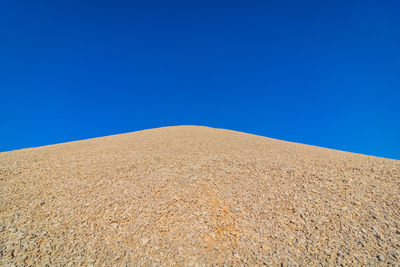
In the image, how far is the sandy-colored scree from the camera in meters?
3.52

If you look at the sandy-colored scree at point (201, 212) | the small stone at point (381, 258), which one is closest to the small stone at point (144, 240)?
the sandy-colored scree at point (201, 212)

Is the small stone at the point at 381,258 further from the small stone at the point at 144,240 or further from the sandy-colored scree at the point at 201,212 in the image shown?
the small stone at the point at 144,240

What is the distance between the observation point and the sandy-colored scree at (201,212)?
3.52m

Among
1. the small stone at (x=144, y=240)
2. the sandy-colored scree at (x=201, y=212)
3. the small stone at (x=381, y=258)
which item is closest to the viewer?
the small stone at (x=381, y=258)

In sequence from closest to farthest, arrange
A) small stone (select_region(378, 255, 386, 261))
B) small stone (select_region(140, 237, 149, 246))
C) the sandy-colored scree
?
small stone (select_region(378, 255, 386, 261)) < the sandy-colored scree < small stone (select_region(140, 237, 149, 246))

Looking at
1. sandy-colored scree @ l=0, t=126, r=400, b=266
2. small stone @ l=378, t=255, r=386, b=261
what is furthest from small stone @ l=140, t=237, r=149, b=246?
small stone @ l=378, t=255, r=386, b=261

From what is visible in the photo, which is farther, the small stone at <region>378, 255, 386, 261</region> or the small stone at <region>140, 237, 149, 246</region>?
the small stone at <region>140, 237, 149, 246</region>

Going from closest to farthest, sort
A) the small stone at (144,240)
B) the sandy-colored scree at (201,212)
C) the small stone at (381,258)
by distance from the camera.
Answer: the small stone at (381,258) → the sandy-colored scree at (201,212) → the small stone at (144,240)

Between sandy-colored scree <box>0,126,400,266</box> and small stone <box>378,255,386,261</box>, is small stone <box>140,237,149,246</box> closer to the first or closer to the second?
sandy-colored scree <box>0,126,400,266</box>

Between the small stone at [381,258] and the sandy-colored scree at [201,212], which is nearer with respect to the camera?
the small stone at [381,258]

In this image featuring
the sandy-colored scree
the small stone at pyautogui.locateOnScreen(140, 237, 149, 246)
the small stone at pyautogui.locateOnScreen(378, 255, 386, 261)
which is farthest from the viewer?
the small stone at pyautogui.locateOnScreen(140, 237, 149, 246)

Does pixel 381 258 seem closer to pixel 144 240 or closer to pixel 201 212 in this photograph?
pixel 201 212

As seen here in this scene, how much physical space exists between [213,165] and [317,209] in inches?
137

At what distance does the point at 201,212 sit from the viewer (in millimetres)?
4629
